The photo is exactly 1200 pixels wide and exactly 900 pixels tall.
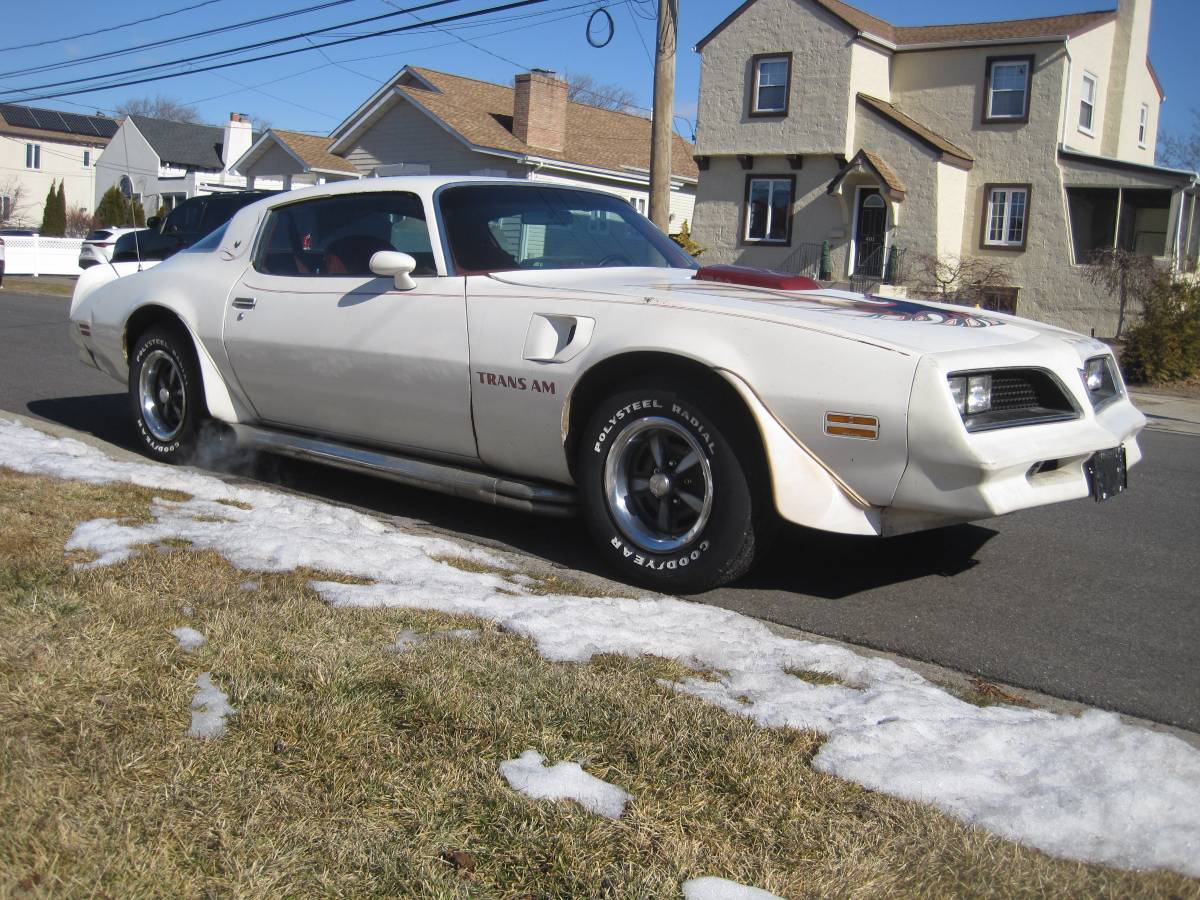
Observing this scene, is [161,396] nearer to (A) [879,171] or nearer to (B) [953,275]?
(A) [879,171]

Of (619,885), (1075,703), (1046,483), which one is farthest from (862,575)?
(619,885)

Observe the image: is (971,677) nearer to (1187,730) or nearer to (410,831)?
(1187,730)

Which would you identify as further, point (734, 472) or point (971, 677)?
point (734, 472)

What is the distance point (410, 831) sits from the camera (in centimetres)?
236

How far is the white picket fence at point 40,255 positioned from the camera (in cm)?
3161

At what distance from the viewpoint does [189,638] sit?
10.9 feet

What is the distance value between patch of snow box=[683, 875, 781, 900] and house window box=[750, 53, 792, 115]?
90.3 feet

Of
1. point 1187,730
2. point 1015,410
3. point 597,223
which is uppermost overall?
point 597,223

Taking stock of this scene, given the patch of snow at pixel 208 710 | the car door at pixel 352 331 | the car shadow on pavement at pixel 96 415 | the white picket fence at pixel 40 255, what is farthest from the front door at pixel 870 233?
the patch of snow at pixel 208 710

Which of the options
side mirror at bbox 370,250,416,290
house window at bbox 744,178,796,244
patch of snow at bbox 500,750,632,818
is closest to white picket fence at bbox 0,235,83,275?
house window at bbox 744,178,796,244

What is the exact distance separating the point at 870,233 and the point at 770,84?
433 centimetres

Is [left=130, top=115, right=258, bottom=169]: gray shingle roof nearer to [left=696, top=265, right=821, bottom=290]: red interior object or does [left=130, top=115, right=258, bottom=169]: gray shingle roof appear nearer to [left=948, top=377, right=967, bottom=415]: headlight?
[left=696, top=265, right=821, bottom=290]: red interior object

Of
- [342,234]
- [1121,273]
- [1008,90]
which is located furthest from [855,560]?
[1008,90]

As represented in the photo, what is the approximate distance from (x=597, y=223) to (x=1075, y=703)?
3.17 metres
